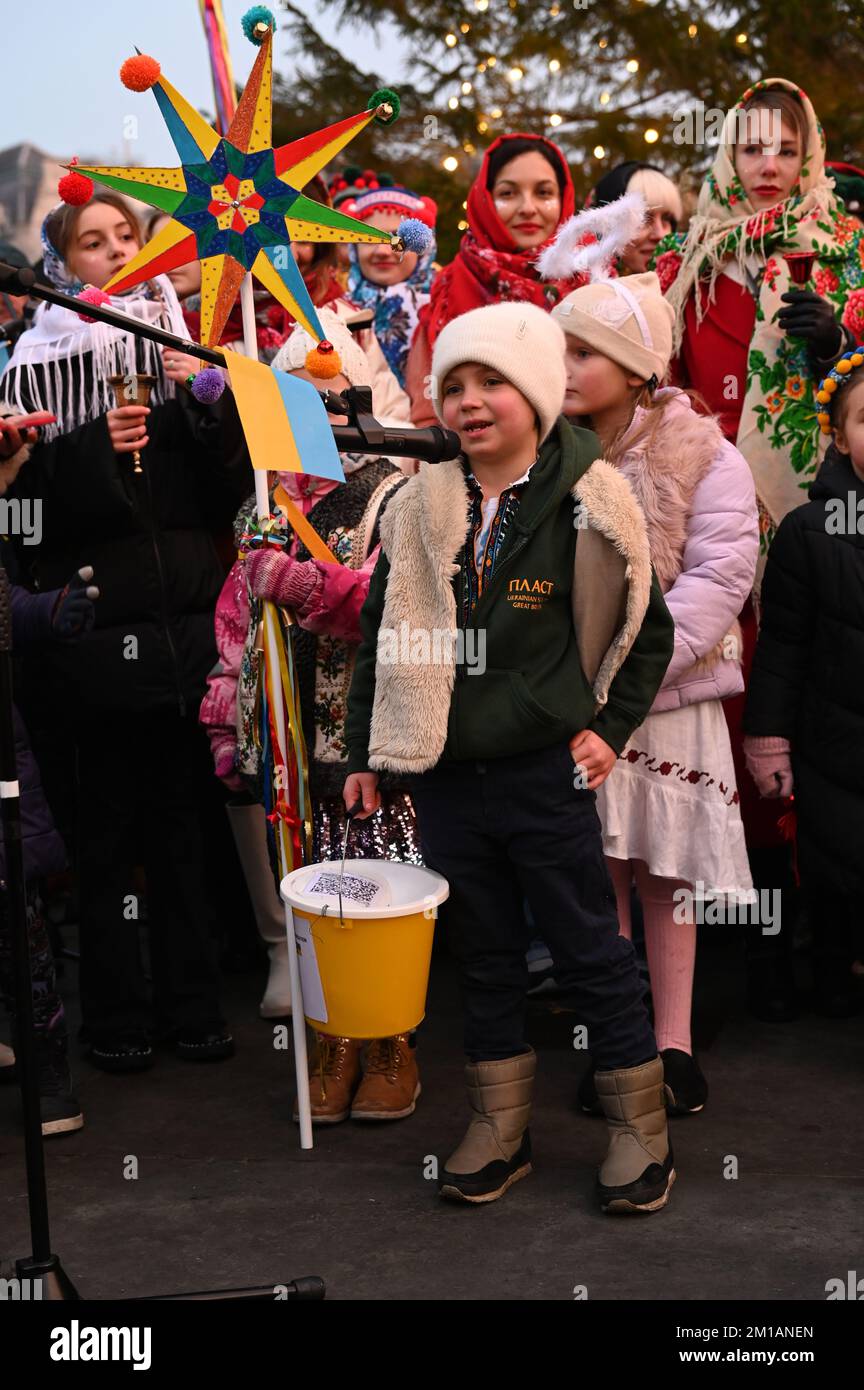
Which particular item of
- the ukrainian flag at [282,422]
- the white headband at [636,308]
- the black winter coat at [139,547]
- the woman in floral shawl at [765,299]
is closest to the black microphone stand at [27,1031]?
the ukrainian flag at [282,422]

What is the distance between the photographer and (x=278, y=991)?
4.50 metres

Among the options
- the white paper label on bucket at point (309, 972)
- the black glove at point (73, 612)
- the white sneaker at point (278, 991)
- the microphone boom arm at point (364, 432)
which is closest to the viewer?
the microphone boom arm at point (364, 432)

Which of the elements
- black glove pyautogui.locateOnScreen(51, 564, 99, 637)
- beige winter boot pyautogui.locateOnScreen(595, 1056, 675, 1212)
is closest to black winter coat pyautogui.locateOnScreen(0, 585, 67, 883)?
black glove pyautogui.locateOnScreen(51, 564, 99, 637)

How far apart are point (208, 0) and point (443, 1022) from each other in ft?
9.12

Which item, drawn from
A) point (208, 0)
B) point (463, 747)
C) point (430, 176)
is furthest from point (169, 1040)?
point (430, 176)

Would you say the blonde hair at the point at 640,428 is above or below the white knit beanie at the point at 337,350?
below

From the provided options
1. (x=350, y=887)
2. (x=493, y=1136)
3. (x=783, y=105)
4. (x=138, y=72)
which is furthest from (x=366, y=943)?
(x=783, y=105)

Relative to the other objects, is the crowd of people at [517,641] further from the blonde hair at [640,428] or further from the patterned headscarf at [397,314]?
the patterned headscarf at [397,314]

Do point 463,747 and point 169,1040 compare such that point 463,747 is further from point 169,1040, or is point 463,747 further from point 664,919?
point 169,1040

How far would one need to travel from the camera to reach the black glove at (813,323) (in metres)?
4.35

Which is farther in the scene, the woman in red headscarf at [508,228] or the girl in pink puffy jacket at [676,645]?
the woman in red headscarf at [508,228]

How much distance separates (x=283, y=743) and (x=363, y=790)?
41cm

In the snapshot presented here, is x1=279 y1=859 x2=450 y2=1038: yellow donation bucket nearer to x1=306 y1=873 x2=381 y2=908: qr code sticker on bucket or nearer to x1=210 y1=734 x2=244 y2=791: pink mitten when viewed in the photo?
x1=306 y1=873 x2=381 y2=908: qr code sticker on bucket

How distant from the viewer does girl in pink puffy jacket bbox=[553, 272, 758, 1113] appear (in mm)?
3750
